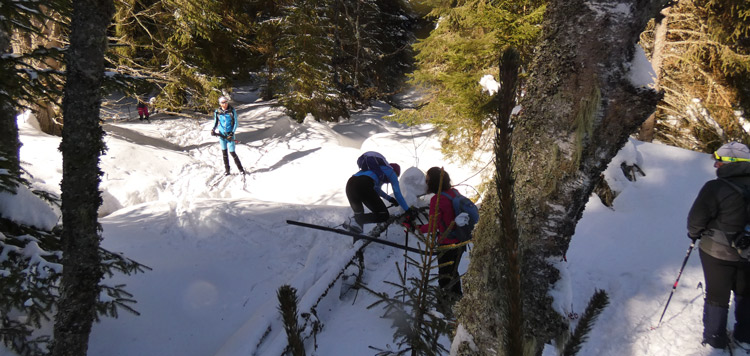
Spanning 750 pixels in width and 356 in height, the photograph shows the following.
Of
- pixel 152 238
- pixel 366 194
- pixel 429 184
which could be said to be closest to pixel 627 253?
pixel 429 184

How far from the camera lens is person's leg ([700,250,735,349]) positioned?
128 inches

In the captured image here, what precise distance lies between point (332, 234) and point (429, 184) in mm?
2509

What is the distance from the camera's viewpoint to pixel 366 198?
18.0 ft

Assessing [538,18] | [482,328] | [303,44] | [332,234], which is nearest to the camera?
[482,328]

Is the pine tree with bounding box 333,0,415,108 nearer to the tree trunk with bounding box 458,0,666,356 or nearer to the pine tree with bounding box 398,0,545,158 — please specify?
the pine tree with bounding box 398,0,545,158

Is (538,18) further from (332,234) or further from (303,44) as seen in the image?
(303,44)

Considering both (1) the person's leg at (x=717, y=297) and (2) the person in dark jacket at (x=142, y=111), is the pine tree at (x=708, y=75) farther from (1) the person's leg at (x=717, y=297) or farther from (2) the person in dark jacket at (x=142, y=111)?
(2) the person in dark jacket at (x=142, y=111)

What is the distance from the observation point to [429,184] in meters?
3.93

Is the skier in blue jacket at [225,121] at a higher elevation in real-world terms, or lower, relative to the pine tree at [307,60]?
lower

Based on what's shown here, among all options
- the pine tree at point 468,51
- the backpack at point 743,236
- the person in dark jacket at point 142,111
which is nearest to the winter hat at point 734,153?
the backpack at point 743,236

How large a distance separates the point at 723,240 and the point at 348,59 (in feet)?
53.7

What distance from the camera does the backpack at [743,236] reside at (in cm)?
307

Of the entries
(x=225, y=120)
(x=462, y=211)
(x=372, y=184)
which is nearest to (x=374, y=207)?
(x=372, y=184)

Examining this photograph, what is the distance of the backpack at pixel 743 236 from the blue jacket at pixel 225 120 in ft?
31.2
